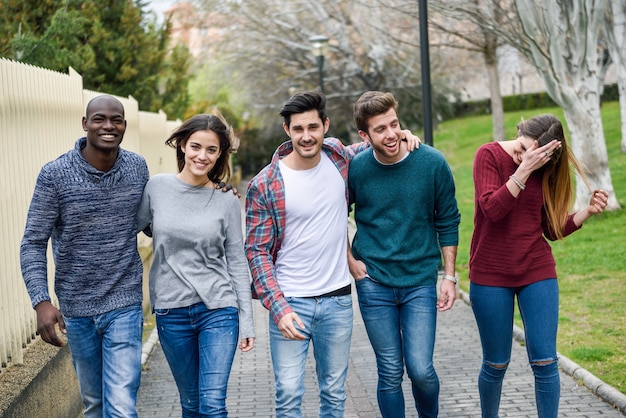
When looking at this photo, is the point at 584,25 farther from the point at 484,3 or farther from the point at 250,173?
the point at 250,173

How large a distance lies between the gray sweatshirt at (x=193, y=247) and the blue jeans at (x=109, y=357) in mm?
222

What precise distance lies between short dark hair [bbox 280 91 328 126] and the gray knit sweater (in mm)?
808

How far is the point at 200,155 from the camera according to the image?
4.24 meters

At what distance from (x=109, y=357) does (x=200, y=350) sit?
16.7 inches

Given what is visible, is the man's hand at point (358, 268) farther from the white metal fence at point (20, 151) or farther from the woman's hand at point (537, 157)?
the white metal fence at point (20, 151)

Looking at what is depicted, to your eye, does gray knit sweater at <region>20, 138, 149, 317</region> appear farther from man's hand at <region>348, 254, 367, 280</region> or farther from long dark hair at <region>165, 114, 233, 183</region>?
man's hand at <region>348, 254, 367, 280</region>

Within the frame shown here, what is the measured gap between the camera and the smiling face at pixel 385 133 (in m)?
4.47

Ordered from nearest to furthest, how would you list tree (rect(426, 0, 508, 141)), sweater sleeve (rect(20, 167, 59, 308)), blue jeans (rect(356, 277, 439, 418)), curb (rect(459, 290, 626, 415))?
sweater sleeve (rect(20, 167, 59, 308))
blue jeans (rect(356, 277, 439, 418))
curb (rect(459, 290, 626, 415))
tree (rect(426, 0, 508, 141))

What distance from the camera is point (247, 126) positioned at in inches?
1704

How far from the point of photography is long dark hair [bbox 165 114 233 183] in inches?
170

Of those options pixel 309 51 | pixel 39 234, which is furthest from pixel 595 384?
pixel 309 51

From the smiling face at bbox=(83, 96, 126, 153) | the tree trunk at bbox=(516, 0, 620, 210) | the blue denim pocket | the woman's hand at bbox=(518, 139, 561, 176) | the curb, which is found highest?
the tree trunk at bbox=(516, 0, 620, 210)

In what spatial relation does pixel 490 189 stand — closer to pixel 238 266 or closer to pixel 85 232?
pixel 238 266

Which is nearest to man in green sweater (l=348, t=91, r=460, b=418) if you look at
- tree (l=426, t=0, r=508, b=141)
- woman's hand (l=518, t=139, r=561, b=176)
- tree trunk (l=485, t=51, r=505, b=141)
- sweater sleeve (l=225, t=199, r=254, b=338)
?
woman's hand (l=518, t=139, r=561, b=176)
